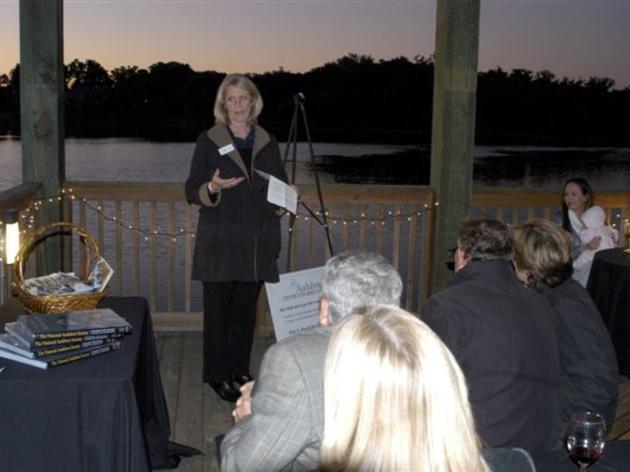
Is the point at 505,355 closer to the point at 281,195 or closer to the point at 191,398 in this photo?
the point at 281,195

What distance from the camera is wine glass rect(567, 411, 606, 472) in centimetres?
187

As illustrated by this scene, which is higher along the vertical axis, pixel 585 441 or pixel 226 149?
pixel 226 149

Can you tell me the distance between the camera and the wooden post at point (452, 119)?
4.63 meters

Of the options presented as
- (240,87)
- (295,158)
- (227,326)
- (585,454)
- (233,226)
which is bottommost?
(227,326)

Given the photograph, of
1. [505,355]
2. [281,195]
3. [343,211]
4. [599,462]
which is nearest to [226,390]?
[281,195]

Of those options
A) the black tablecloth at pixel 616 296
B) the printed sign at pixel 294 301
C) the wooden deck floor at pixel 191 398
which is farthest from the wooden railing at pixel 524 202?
the wooden deck floor at pixel 191 398

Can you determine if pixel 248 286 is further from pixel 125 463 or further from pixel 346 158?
pixel 346 158

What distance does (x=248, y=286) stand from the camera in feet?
13.1

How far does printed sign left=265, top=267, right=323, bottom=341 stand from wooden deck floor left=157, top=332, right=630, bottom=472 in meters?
0.37

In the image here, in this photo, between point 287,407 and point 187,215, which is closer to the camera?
point 287,407

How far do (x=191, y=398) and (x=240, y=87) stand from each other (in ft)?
4.79

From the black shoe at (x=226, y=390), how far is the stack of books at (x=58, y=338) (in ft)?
4.60

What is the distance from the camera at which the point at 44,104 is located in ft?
14.7

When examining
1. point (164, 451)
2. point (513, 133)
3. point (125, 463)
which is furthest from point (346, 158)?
point (125, 463)
